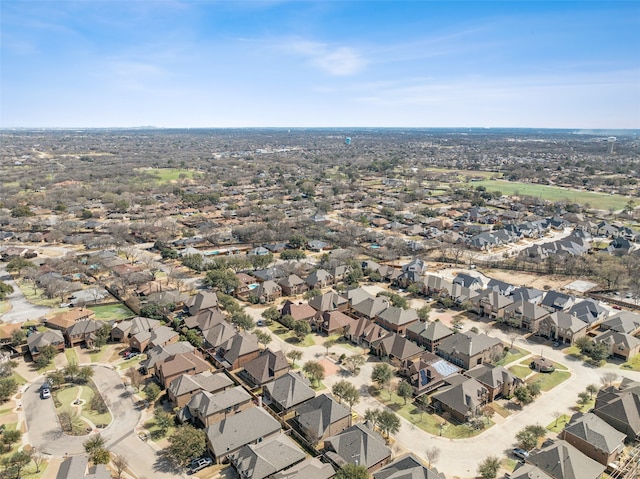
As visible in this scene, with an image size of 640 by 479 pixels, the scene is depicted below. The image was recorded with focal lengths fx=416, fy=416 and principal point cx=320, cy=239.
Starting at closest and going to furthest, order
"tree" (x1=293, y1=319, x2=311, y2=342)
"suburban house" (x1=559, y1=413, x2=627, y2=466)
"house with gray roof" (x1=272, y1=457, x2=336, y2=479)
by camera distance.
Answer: "house with gray roof" (x1=272, y1=457, x2=336, y2=479)
"suburban house" (x1=559, y1=413, x2=627, y2=466)
"tree" (x1=293, y1=319, x2=311, y2=342)

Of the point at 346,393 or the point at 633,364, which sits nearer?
the point at 346,393

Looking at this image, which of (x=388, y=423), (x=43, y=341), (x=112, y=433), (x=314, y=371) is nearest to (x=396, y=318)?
(x=314, y=371)

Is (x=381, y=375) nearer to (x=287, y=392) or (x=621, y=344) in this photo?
(x=287, y=392)

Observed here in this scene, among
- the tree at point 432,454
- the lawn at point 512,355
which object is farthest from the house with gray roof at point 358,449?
the lawn at point 512,355

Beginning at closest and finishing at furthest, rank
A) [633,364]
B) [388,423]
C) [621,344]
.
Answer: [388,423] < [633,364] < [621,344]

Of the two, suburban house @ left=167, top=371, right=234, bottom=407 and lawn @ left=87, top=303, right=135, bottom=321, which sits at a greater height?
suburban house @ left=167, top=371, right=234, bottom=407

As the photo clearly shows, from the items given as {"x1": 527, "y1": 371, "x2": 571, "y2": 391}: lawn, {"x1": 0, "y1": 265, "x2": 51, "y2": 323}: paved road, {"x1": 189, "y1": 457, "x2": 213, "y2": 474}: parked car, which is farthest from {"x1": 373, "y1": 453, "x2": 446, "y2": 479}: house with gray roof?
{"x1": 0, "y1": 265, "x2": 51, "y2": 323}: paved road

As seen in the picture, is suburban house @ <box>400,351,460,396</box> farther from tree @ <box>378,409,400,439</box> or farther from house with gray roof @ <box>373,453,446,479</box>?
house with gray roof @ <box>373,453,446,479</box>
